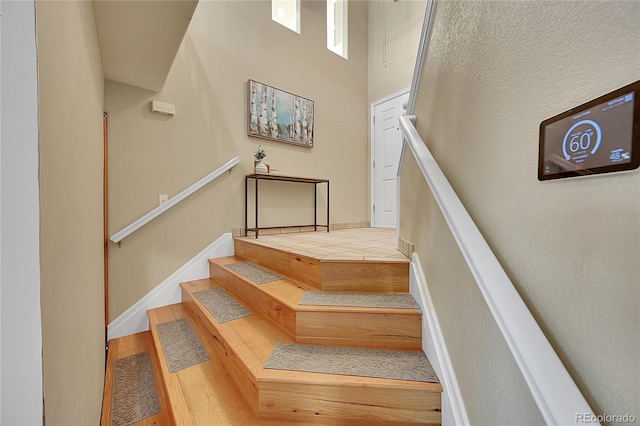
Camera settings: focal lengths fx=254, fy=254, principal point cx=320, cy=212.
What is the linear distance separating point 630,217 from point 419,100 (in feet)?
3.65

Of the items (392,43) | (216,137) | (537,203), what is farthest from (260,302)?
(392,43)

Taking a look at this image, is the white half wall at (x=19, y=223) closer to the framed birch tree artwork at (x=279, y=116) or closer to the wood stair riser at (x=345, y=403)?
the wood stair riser at (x=345, y=403)

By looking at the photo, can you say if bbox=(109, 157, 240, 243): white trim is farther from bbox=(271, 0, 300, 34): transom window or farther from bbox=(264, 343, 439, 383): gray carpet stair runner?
bbox=(271, 0, 300, 34): transom window

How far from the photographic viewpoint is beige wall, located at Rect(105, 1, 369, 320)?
2.05 m

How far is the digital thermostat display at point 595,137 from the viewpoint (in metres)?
0.37

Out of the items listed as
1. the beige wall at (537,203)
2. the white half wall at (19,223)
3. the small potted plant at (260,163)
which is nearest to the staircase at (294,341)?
the beige wall at (537,203)

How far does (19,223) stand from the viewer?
0.46m

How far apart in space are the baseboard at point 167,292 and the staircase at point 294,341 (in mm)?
114

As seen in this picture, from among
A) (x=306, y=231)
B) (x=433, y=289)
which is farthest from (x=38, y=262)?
(x=306, y=231)

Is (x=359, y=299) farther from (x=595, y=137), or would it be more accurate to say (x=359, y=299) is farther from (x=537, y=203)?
(x=595, y=137)

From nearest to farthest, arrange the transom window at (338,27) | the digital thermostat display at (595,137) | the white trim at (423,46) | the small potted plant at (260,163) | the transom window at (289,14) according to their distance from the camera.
A: the digital thermostat display at (595,137), the white trim at (423,46), the small potted plant at (260,163), the transom window at (289,14), the transom window at (338,27)

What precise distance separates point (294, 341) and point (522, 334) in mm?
1021

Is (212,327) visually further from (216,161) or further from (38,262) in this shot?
(216,161)

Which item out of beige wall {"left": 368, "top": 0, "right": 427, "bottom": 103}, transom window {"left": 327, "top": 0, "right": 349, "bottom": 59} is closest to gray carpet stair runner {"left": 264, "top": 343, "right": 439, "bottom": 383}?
beige wall {"left": 368, "top": 0, "right": 427, "bottom": 103}
